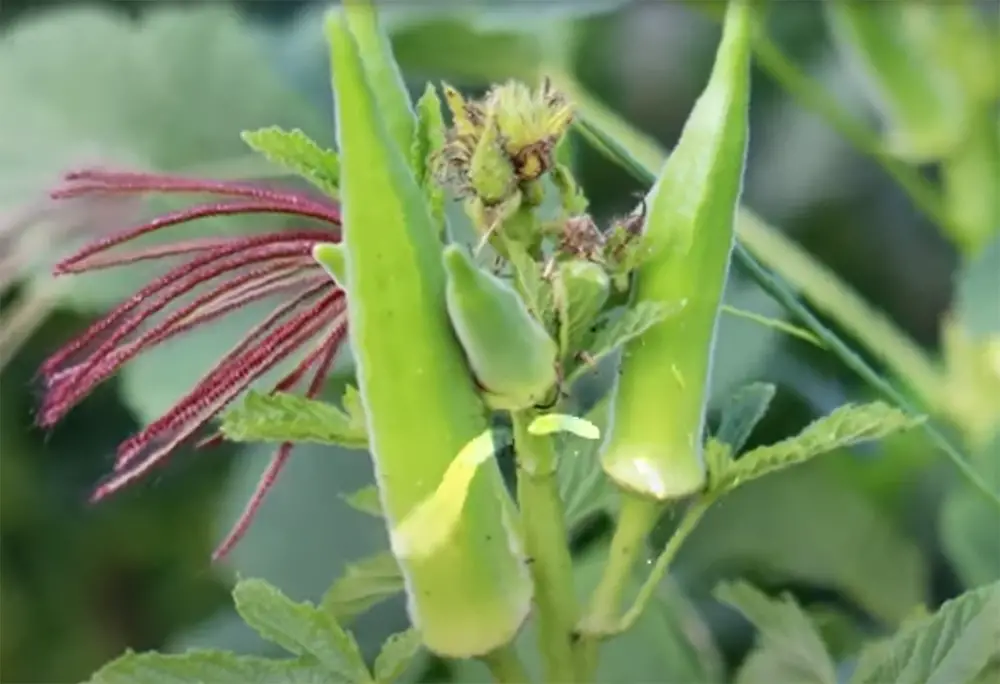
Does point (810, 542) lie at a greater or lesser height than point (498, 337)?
lesser

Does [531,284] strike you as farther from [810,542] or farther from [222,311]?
[810,542]

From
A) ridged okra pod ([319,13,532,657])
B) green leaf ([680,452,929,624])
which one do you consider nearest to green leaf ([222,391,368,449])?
ridged okra pod ([319,13,532,657])

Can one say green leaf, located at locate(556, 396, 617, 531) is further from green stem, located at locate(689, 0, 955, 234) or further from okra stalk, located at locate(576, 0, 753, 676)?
green stem, located at locate(689, 0, 955, 234)

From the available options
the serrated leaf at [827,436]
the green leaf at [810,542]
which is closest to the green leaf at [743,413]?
the serrated leaf at [827,436]

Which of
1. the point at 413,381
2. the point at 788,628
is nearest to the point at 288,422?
the point at 413,381

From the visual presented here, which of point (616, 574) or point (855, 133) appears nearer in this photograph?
point (616, 574)
